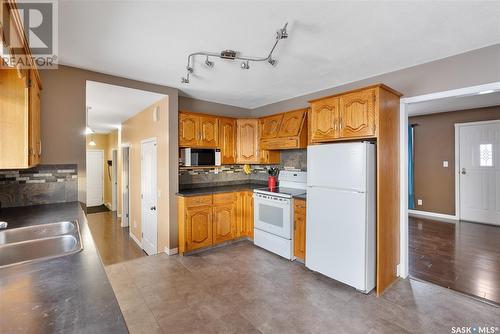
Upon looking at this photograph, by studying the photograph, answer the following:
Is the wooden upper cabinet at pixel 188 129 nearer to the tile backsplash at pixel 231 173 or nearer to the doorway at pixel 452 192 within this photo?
the tile backsplash at pixel 231 173

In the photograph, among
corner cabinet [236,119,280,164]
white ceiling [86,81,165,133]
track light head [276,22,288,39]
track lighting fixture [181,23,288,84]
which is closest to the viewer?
track light head [276,22,288,39]

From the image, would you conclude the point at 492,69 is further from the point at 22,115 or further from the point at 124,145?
the point at 124,145

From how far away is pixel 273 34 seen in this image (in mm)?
2068

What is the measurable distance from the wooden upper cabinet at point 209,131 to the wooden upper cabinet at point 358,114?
86.5 inches

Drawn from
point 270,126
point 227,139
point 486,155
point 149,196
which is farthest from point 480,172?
point 149,196

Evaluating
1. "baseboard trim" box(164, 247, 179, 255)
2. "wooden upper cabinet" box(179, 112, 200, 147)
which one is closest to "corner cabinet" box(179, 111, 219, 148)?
"wooden upper cabinet" box(179, 112, 200, 147)

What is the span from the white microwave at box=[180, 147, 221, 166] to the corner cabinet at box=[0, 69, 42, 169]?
2.06 metres

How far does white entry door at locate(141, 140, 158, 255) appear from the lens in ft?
13.0

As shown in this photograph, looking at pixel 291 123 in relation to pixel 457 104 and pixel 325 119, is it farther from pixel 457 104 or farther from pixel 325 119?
pixel 457 104

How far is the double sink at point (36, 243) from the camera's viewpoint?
157cm

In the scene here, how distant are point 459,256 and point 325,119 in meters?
2.87

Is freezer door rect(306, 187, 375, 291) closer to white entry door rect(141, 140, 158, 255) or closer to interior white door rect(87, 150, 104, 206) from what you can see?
white entry door rect(141, 140, 158, 255)

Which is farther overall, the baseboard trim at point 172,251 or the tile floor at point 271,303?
the baseboard trim at point 172,251

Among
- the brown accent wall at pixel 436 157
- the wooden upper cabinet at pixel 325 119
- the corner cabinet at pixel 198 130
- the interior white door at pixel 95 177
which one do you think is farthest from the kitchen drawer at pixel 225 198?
the interior white door at pixel 95 177
